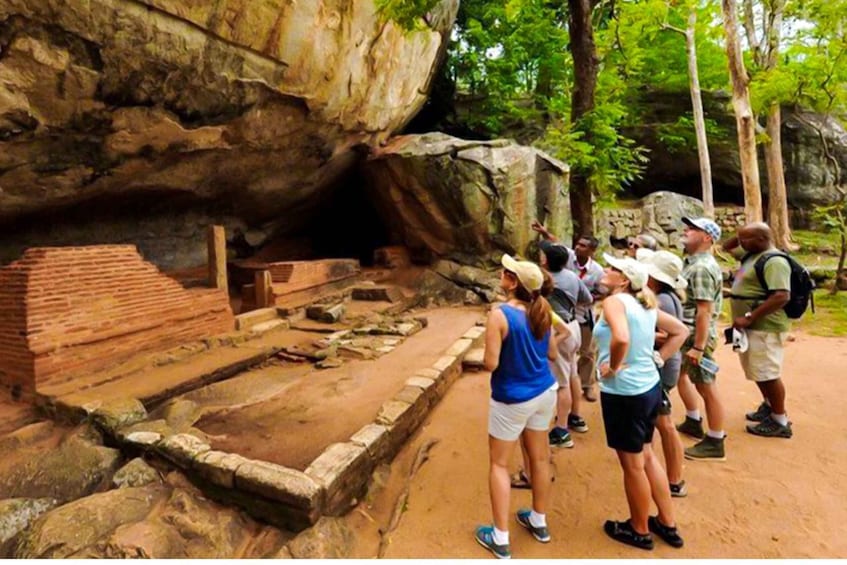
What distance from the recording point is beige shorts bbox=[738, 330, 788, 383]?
3986 mm

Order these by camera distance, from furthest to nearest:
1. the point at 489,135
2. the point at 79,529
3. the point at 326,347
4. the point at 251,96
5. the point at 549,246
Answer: the point at 489,135 → the point at 251,96 → the point at 326,347 → the point at 549,246 → the point at 79,529

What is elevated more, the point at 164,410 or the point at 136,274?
the point at 136,274

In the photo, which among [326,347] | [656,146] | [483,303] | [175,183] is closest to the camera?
[326,347]

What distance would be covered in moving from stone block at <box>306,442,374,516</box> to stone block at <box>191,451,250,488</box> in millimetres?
628

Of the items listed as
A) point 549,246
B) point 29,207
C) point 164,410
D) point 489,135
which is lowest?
point 164,410

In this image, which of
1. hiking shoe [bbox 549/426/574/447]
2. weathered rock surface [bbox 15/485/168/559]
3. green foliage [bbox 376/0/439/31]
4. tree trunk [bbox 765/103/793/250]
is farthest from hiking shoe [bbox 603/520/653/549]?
tree trunk [bbox 765/103/793/250]

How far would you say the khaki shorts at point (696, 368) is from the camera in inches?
146

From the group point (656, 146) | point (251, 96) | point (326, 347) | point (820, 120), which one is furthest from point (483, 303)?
point (820, 120)

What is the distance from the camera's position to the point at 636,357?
8.71 ft

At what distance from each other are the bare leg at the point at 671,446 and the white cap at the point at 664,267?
0.98m

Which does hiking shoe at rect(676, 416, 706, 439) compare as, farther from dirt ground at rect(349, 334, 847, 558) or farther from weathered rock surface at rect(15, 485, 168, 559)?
weathered rock surface at rect(15, 485, 168, 559)

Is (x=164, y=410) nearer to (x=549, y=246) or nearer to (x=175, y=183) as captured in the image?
(x=549, y=246)

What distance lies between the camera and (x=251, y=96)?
318 inches

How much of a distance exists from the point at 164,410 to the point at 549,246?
180 inches
